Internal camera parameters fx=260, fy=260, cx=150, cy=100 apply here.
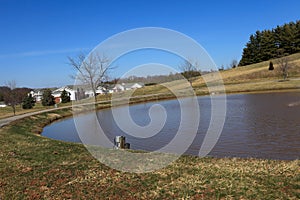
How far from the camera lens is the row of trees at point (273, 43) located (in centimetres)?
7261

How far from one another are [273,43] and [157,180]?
79.4m

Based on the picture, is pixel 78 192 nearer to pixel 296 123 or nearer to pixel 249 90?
pixel 296 123

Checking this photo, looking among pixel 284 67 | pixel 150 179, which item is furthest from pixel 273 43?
pixel 150 179

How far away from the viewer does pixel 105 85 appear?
46.8 metres

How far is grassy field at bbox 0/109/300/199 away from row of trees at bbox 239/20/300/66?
7257cm

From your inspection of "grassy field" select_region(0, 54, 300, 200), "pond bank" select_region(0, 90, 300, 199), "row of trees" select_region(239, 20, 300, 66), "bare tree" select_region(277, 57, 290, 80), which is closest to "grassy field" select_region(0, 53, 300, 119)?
"bare tree" select_region(277, 57, 290, 80)

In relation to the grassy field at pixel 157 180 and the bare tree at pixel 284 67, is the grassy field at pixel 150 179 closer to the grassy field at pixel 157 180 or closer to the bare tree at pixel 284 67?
the grassy field at pixel 157 180

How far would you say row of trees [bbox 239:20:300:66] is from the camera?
2859 inches

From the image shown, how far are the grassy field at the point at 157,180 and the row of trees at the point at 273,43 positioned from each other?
72.6 metres

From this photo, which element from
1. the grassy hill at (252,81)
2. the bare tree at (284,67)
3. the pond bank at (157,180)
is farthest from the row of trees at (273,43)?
the pond bank at (157,180)

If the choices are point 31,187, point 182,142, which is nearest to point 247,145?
point 182,142

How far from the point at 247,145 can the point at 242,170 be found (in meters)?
4.14

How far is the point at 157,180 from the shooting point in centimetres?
635

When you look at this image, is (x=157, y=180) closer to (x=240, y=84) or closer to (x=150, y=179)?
(x=150, y=179)
